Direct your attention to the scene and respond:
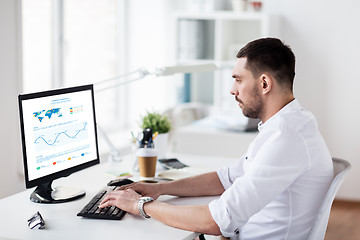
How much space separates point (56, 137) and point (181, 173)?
29.4 inches

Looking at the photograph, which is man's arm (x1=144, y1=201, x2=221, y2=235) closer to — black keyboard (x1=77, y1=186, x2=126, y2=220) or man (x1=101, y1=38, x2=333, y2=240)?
man (x1=101, y1=38, x2=333, y2=240)

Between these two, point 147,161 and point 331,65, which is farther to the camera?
point 331,65

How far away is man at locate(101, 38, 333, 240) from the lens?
1.64 meters

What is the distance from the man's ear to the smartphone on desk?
3.07 ft

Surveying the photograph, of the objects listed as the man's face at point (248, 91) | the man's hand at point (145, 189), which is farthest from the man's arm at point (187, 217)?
the man's face at point (248, 91)

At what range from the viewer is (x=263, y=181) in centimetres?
163

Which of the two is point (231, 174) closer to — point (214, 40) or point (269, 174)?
point (269, 174)

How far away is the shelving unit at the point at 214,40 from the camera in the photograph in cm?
464

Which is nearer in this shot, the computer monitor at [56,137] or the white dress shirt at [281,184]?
the white dress shirt at [281,184]

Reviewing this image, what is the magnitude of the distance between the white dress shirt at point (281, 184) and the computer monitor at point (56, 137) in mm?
675

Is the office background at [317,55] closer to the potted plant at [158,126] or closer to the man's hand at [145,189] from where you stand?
the potted plant at [158,126]

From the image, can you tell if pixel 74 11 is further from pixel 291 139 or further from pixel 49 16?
pixel 291 139

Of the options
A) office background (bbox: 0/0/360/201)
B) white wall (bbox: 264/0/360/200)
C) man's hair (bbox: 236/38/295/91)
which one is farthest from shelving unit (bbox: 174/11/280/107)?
man's hair (bbox: 236/38/295/91)

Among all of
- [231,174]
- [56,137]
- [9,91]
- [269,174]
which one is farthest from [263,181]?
[9,91]
